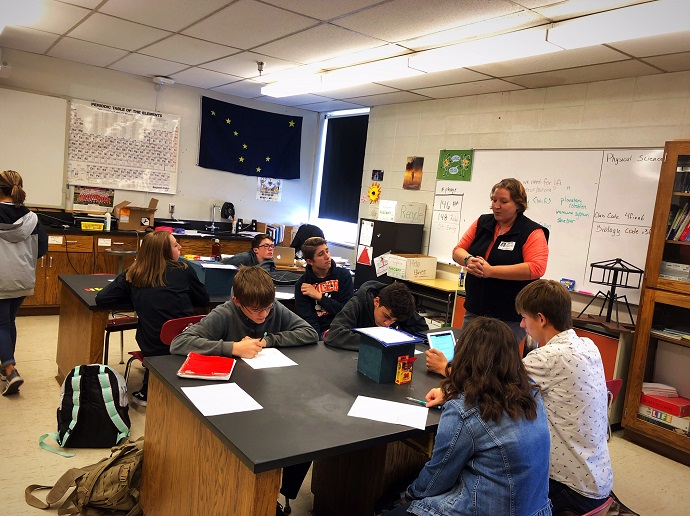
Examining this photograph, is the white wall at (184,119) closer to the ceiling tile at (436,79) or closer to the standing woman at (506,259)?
the ceiling tile at (436,79)

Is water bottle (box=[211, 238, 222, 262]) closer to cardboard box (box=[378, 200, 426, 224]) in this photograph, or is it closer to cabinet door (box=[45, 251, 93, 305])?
cabinet door (box=[45, 251, 93, 305])

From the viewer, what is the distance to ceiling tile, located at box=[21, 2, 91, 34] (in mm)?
3893

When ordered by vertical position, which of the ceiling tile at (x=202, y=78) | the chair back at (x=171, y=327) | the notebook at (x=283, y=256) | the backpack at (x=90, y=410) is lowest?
the backpack at (x=90, y=410)

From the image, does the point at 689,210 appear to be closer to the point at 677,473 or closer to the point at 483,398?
the point at 677,473

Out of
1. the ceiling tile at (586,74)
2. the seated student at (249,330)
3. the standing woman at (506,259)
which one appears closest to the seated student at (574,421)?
the standing woman at (506,259)

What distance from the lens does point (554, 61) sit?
3.83 meters

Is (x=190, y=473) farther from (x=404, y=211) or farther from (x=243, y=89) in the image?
(x=243, y=89)


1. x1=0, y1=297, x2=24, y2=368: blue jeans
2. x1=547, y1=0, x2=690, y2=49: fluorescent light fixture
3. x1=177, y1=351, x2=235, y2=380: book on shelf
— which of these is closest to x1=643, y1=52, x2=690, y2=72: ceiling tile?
x1=547, y1=0, x2=690, y2=49: fluorescent light fixture

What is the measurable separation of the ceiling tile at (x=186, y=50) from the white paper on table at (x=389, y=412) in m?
3.56

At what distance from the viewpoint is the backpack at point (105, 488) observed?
2.28m

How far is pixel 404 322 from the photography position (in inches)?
111

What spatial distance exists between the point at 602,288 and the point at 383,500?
2824mm

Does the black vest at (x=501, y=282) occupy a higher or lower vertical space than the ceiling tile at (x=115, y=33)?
lower

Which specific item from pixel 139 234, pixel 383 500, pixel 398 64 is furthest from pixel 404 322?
pixel 139 234
